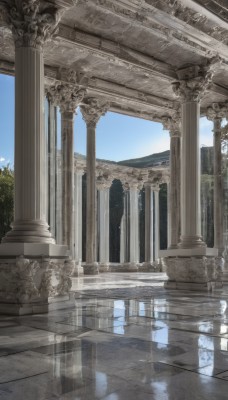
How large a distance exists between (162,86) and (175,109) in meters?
3.69

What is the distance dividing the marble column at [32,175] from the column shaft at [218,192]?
1694cm

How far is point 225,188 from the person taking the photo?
32281mm

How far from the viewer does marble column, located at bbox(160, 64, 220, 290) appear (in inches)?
952

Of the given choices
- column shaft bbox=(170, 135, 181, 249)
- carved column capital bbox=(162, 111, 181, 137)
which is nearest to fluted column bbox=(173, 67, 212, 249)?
column shaft bbox=(170, 135, 181, 249)

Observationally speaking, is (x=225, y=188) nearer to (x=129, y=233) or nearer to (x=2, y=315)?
(x=2, y=315)

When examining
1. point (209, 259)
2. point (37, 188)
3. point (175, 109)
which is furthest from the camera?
point (175, 109)

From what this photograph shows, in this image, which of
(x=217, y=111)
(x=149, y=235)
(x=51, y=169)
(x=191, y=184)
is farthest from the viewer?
(x=149, y=235)

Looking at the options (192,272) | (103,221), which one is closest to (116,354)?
(192,272)

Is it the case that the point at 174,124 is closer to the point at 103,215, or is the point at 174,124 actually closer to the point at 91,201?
the point at 91,201

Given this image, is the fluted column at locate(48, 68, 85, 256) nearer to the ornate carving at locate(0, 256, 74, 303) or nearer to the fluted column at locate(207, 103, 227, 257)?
the fluted column at locate(207, 103, 227, 257)

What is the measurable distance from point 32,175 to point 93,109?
19638 millimetres

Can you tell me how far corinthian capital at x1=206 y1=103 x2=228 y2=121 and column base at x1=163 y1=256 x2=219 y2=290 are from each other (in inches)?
447

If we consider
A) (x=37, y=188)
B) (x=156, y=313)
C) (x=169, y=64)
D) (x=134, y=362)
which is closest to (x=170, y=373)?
(x=134, y=362)

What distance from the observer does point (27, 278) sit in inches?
597
